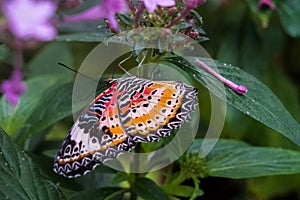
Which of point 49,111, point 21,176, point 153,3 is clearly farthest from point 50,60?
point 153,3

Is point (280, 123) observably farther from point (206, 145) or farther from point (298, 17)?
point (298, 17)

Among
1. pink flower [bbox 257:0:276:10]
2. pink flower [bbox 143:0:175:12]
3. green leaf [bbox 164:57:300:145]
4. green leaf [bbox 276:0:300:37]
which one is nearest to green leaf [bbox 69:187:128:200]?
green leaf [bbox 164:57:300:145]

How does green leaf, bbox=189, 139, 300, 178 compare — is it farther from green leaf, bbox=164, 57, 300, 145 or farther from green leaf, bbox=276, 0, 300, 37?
green leaf, bbox=276, 0, 300, 37

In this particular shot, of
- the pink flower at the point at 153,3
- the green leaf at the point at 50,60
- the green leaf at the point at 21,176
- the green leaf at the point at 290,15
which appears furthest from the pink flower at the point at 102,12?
the green leaf at the point at 50,60

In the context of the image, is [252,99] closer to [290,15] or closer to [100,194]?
[100,194]

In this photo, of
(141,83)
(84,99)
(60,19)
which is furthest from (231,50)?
(60,19)
